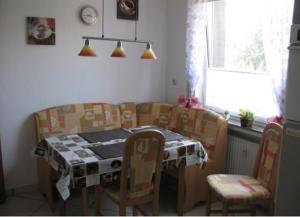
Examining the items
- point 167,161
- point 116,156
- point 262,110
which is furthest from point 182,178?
point 262,110

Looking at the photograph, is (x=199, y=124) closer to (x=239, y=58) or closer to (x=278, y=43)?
(x=239, y=58)

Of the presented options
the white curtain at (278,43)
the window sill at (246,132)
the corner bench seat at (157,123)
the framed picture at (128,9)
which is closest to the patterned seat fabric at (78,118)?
the corner bench seat at (157,123)

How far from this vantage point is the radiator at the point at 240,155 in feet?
10.3

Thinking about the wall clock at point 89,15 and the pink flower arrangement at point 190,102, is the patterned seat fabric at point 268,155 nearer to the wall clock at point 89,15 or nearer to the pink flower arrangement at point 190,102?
the pink flower arrangement at point 190,102

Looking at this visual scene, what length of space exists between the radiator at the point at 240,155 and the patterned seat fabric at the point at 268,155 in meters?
0.32

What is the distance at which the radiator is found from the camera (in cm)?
315

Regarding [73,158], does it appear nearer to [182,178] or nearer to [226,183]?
[182,178]

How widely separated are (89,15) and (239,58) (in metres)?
1.64

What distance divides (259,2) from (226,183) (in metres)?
1.68

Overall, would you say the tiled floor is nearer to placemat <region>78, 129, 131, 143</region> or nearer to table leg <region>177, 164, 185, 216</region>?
table leg <region>177, 164, 185, 216</region>

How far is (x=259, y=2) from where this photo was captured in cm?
310

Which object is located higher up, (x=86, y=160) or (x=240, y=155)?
(x=86, y=160)

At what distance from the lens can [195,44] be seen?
364cm

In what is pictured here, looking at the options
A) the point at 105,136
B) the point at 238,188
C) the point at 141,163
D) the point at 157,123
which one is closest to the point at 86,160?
the point at 141,163
